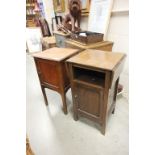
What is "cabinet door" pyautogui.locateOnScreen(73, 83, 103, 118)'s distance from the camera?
1.25 m

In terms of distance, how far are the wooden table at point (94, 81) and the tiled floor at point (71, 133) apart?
0.51 feet

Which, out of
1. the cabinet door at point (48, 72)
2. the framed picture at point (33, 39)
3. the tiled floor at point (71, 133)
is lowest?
the tiled floor at point (71, 133)

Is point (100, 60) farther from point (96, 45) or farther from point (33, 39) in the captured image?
point (33, 39)

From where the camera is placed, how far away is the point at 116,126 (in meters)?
1.53

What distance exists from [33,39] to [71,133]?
3855mm

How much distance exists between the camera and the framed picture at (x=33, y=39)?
4410 millimetres

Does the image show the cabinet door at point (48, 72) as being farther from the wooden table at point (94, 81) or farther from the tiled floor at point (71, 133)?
the tiled floor at point (71, 133)

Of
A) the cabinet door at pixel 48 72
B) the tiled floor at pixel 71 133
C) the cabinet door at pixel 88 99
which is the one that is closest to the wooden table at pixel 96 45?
the cabinet door at pixel 48 72

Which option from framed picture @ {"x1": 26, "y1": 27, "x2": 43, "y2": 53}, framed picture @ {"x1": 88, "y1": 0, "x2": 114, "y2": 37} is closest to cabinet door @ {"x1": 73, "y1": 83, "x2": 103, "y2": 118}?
framed picture @ {"x1": 88, "y1": 0, "x2": 114, "y2": 37}

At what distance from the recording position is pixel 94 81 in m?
1.27
